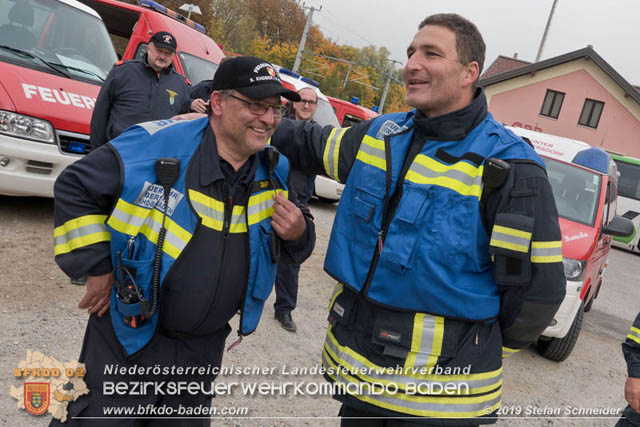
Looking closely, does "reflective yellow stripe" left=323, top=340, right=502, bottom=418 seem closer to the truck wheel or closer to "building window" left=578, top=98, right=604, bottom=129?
the truck wheel

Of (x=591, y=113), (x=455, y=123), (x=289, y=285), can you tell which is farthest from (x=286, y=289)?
(x=591, y=113)

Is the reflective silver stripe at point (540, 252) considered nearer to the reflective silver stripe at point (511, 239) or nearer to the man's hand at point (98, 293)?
the reflective silver stripe at point (511, 239)

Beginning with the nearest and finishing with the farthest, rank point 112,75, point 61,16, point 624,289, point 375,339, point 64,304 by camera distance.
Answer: point 375,339 → point 64,304 → point 112,75 → point 61,16 → point 624,289

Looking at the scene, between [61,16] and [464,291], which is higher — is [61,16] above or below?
above

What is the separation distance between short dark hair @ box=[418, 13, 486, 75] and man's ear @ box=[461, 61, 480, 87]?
0.02 metres

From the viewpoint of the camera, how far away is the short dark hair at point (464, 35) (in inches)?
75.5

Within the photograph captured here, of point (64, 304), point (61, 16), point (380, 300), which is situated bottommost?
point (64, 304)

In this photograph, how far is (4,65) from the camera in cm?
461

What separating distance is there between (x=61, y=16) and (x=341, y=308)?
5647 millimetres

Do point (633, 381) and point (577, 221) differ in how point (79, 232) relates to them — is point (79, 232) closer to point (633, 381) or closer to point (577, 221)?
point (633, 381)

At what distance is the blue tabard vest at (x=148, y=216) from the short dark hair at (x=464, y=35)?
103 cm

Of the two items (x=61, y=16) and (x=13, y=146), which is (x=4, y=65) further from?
(x=61, y=16)

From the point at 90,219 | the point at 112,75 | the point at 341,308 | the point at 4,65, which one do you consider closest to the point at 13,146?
the point at 4,65

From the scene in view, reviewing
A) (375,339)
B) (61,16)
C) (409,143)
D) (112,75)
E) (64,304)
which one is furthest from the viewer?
(61,16)
